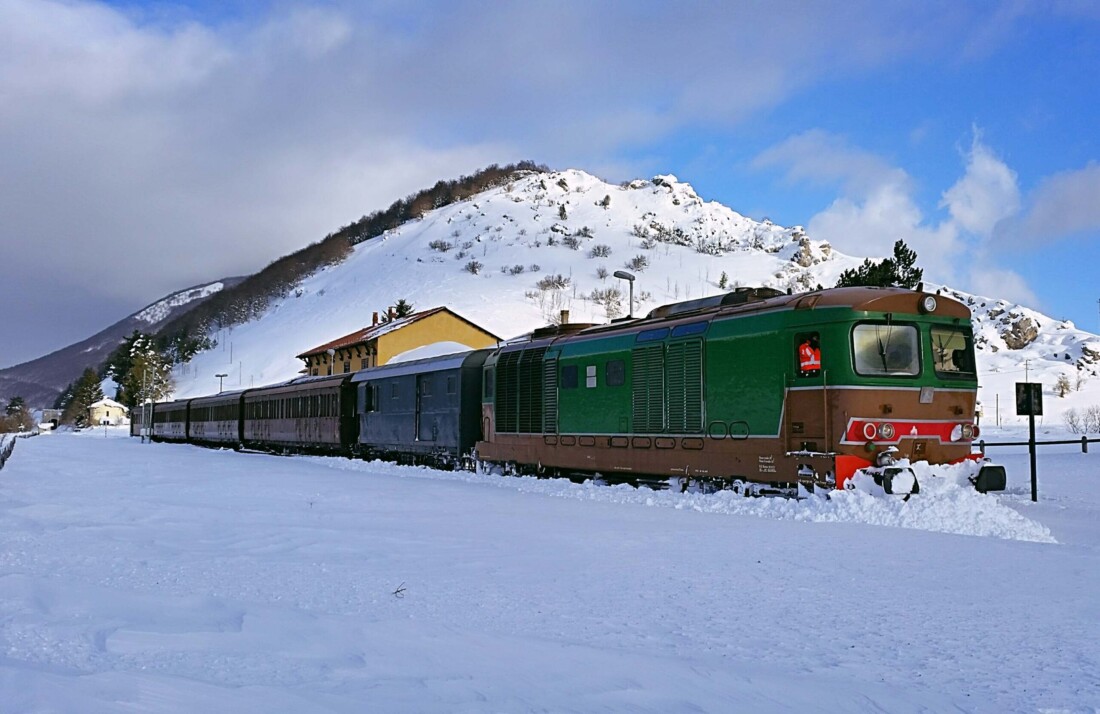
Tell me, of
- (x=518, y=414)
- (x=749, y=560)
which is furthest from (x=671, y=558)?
(x=518, y=414)

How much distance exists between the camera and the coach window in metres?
17.4

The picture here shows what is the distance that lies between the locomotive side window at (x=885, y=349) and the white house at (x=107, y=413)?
127m

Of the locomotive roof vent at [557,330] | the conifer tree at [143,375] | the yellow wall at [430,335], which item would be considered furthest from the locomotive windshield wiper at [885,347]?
the conifer tree at [143,375]

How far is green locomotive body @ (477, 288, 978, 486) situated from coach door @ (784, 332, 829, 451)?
19 mm

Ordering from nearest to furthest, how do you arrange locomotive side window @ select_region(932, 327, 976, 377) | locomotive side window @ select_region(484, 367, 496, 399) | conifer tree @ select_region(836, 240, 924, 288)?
locomotive side window @ select_region(932, 327, 976, 377)
locomotive side window @ select_region(484, 367, 496, 399)
conifer tree @ select_region(836, 240, 924, 288)

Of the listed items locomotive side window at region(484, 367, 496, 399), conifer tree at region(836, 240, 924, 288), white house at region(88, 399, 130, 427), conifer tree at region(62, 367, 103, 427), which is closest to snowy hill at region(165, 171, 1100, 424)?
white house at region(88, 399, 130, 427)

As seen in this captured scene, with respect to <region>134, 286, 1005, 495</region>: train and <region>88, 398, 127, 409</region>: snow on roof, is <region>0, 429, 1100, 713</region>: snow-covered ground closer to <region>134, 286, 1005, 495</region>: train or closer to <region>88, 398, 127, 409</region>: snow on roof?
<region>134, 286, 1005, 495</region>: train

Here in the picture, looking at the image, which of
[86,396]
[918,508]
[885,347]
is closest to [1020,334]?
[86,396]

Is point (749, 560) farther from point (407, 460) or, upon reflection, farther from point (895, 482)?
point (407, 460)

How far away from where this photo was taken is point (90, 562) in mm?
8000

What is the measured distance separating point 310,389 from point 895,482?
87.8ft

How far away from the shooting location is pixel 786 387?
13.6 m

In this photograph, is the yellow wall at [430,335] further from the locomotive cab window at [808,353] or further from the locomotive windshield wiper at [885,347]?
the locomotive windshield wiper at [885,347]

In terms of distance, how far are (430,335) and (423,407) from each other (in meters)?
39.5
